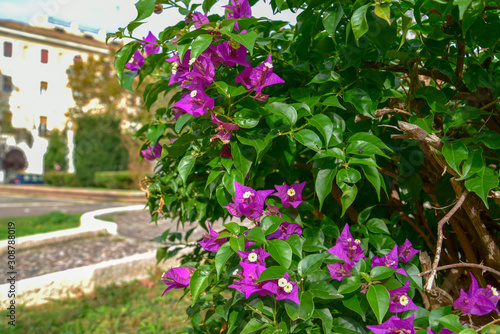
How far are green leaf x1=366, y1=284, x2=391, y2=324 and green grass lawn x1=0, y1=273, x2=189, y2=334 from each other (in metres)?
1.90

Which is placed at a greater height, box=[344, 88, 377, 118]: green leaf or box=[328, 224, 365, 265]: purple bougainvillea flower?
box=[344, 88, 377, 118]: green leaf

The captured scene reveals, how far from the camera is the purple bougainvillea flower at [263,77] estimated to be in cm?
81

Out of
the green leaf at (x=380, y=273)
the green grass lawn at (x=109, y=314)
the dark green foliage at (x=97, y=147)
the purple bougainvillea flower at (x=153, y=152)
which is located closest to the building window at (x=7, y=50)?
the dark green foliage at (x=97, y=147)

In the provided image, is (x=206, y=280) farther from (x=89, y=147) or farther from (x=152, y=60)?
(x=89, y=147)

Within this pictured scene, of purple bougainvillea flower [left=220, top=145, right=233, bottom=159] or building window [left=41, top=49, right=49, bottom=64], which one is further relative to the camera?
building window [left=41, top=49, right=49, bottom=64]

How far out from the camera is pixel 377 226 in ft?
3.08

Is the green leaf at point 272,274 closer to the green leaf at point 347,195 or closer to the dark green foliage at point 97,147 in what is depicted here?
the green leaf at point 347,195

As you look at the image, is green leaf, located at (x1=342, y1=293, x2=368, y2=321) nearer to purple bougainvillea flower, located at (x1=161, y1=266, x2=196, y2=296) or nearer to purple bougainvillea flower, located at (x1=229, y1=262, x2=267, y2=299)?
purple bougainvillea flower, located at (x1=229, y1=262, x2=267, y2=299)

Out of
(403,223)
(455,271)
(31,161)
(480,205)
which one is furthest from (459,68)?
(31,161)

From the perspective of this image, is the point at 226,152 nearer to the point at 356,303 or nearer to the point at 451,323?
the point at 356,303

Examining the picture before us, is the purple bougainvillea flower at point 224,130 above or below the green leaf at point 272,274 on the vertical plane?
above

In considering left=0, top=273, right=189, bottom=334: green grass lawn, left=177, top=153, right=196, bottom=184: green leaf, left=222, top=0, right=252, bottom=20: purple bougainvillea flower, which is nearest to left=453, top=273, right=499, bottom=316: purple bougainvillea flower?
left=177, top=153, right=196, bottom=184: green leaf

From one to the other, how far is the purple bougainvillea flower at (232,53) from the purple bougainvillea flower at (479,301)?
0.66m

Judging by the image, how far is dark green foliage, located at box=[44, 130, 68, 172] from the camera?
2022 centimetres
